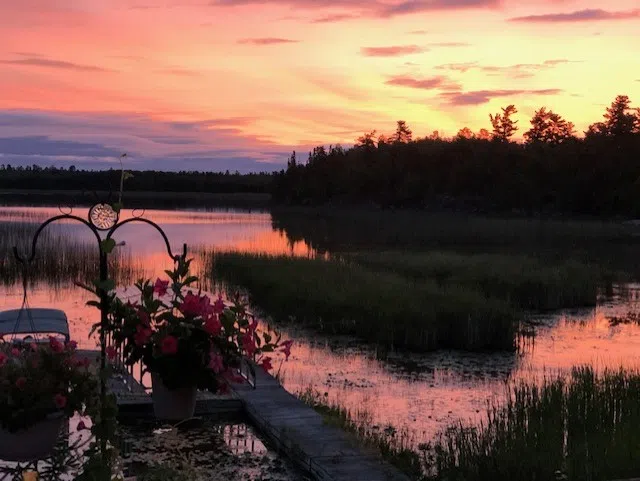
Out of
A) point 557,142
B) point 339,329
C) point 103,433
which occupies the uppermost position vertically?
point 557,142

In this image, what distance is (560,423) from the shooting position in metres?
8.83

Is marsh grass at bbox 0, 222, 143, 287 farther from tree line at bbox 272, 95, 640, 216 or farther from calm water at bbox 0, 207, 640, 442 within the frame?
tree line at bbox 272, 95, 640, 216

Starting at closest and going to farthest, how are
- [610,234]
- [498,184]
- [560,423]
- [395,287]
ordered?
[560,423], [395,287], [610,234], [498,184]

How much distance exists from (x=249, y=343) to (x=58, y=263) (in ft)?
70.5

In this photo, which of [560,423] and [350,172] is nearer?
[560,423]

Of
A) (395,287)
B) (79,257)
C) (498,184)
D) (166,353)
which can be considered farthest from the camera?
(498,184)

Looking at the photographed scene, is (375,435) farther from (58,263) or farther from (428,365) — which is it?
(58,263)

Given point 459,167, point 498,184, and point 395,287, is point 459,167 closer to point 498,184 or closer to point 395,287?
point 498,184

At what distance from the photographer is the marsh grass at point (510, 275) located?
72.1 ft

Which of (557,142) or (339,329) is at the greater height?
(557,142)

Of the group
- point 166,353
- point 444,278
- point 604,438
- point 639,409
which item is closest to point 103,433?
point 166,353

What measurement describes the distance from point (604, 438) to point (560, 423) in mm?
860

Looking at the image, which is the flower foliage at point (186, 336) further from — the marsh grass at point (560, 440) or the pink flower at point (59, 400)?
the marsh grass at point (560, 440)

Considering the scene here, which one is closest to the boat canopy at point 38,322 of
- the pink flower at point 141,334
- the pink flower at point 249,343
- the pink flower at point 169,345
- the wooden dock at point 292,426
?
the wooden dock at point 292,426
